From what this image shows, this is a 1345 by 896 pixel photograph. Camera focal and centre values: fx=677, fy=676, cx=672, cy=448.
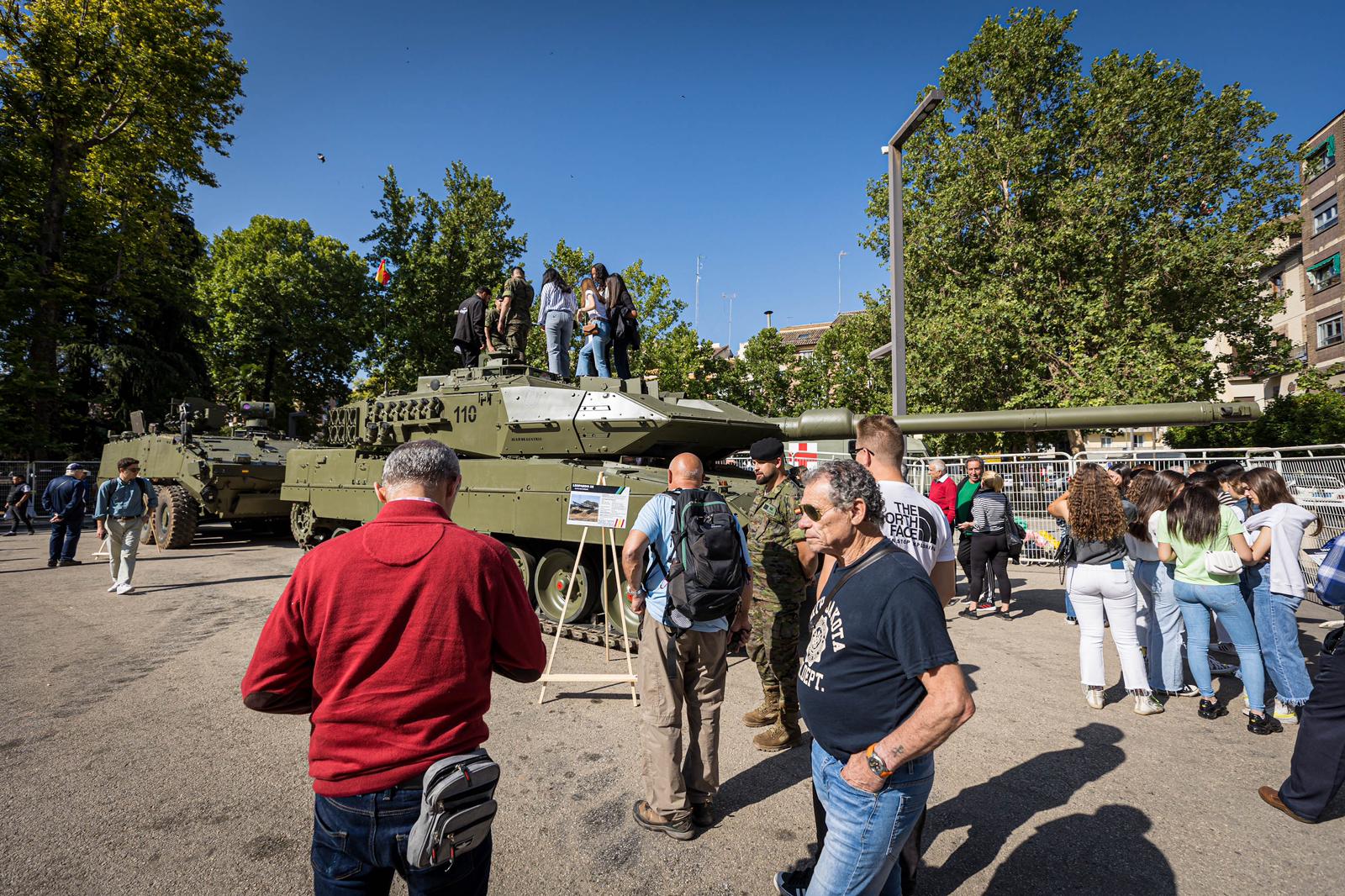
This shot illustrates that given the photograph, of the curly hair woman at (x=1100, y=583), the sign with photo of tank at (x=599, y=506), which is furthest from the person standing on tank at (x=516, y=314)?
the curly hair woman at (x=1100, y=583)

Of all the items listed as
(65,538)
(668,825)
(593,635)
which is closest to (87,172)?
Result: (65,538)

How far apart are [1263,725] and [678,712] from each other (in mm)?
4308

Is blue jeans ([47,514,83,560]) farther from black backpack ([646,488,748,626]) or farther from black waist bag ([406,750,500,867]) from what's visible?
black waist bag ([406,750,500,867])

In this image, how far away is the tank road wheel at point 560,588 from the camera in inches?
294

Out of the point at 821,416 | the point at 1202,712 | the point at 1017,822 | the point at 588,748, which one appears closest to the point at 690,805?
the point at 588,748

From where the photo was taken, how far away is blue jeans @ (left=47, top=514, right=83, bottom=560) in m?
11.6

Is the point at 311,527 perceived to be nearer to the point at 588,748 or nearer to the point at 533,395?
the point at 533,395

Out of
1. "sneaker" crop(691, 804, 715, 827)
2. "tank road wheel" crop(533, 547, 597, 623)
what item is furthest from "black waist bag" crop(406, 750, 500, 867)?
"tank road wheel" crop(533, 547, 597, 623)

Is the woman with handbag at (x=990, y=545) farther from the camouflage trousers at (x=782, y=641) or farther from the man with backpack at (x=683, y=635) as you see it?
the man with backpack at (x=683, y=635)

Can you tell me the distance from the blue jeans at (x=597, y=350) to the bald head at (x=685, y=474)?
6.06 meters

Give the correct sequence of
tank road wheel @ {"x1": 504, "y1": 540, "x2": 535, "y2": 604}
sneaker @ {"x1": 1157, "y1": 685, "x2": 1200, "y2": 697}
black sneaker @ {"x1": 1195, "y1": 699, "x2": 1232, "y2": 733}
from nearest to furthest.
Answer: black sneaker @ {"x1": 1195, "y1": 699, "x2": 1232, "y2": 733} < sneaker @ {"x1": 1157, "y1": 685, "x2": 1200, "y2": 697} < tank road wheel @ {"x1": 504, "y1": 540, "x2": 535, "y2": 604}

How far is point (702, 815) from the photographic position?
3.54 meters

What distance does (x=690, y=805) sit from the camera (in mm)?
3494

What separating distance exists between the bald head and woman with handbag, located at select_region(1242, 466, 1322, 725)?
13.7 ft
